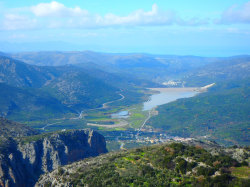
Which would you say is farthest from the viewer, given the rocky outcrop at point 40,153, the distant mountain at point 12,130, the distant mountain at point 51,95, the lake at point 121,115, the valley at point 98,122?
the lake at point 121,115

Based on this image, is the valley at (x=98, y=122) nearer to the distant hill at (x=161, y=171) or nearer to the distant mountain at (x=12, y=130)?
the distant mountain at (x=12, y=130)

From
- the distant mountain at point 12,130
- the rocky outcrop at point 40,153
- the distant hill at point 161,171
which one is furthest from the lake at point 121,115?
the distant hill at point 161,171

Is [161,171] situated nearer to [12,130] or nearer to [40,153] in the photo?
[40,153]

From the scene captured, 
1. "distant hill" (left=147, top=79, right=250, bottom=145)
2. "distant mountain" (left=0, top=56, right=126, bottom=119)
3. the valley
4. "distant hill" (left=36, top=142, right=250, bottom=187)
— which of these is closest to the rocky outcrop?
the valley

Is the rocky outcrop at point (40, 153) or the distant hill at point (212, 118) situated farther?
the distant hill at point (212, 118)

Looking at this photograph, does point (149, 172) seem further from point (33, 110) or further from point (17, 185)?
point (33, 110)

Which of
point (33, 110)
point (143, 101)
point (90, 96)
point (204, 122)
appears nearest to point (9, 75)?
point (90, 96)

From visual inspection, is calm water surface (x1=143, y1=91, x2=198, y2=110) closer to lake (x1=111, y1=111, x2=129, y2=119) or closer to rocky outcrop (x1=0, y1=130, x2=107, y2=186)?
lake (x1=111, y1=111, x2=129, y2=119)
